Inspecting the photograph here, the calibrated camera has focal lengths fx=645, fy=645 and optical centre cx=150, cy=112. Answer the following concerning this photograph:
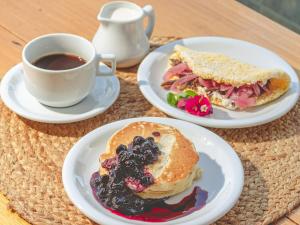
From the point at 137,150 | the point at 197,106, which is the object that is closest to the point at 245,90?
the point at 197,106

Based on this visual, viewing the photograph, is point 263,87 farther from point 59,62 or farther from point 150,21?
point 59,62

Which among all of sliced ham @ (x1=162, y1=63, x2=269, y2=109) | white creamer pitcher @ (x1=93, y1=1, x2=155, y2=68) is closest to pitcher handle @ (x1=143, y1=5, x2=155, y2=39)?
white creamer pitcher @ (x1=93, y1=1, x2=155, y2=68)

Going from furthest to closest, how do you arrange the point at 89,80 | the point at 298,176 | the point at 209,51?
the point at 209,51 → the point at 89,80 → the point at 298,176

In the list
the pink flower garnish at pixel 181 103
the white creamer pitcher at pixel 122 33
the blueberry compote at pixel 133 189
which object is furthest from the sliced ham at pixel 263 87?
the blueberry compote at pixel 133 189

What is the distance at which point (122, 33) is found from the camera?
181 centimetres

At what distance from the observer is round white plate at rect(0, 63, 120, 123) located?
162 centimetres

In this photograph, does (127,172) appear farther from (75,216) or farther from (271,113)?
(271,113)

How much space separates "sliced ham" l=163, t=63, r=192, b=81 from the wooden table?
0.70ft

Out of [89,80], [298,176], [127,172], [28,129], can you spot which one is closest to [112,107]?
[89,80]

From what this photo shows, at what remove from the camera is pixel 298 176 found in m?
1.53

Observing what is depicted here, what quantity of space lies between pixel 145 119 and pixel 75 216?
326 mm

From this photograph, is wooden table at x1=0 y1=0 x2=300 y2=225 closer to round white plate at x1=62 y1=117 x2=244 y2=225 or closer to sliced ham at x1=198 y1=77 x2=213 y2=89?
sliced ham at x1=198 y1=77 x2=213 y2=89

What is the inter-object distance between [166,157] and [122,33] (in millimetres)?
517

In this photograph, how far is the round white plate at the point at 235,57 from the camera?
164cm
